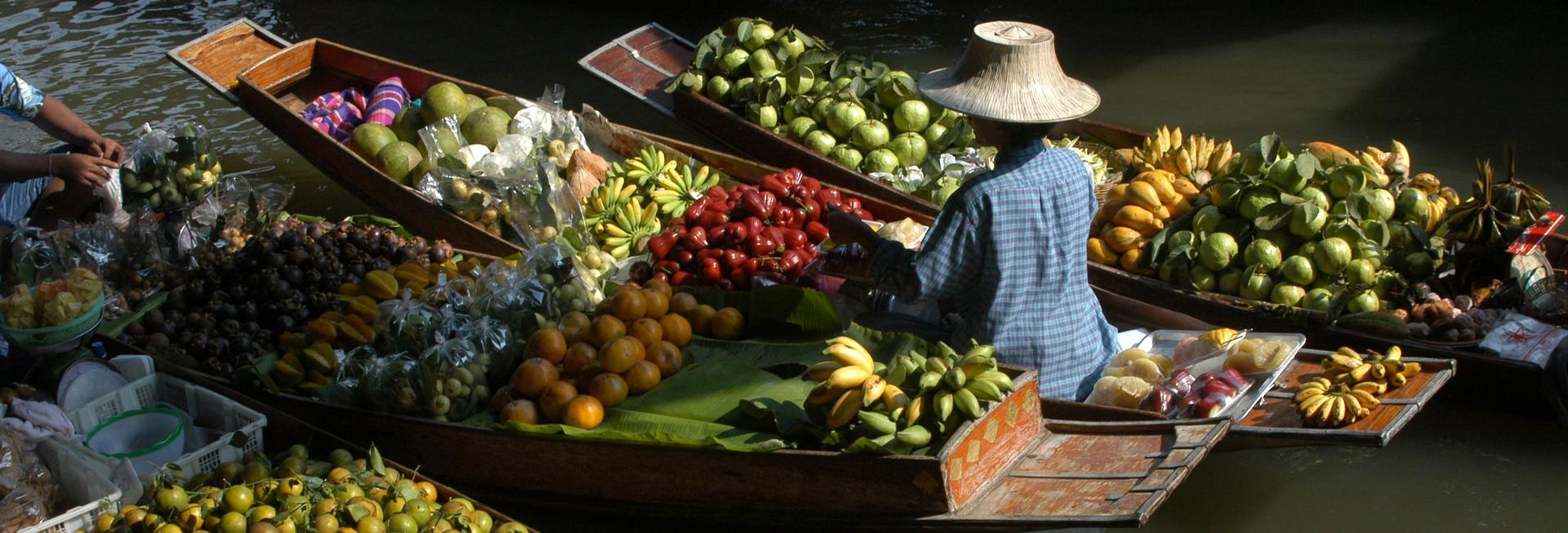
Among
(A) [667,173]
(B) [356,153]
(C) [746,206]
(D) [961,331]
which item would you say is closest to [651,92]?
(A) [667,173]

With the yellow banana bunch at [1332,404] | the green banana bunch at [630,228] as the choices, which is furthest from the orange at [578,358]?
the yellow banana bunch at [1332,404]

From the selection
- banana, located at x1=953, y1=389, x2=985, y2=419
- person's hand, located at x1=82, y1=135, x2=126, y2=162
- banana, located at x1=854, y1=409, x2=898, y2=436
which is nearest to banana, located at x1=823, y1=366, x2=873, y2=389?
banana, located at x1=854, y1=409, x2=898, y2=436

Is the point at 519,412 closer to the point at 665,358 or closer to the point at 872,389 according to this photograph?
the point at 665,358

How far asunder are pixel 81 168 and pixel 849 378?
10.7ft

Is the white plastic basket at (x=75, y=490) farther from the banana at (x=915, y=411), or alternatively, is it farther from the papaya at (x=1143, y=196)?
the papaya at (x=1143, y=196)

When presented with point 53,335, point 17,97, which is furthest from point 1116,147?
point 17,97

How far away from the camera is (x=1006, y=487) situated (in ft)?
9.54

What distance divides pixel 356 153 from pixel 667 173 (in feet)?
4.81

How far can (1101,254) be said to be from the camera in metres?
4.41

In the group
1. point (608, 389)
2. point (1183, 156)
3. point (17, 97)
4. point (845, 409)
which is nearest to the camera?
point (845, 409)

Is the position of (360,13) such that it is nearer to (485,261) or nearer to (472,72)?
(472,72)

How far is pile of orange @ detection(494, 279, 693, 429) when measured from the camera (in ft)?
10.6

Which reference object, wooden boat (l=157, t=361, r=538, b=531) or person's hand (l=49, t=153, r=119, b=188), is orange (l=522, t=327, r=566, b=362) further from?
person's hand (l=49, t=153, r=119, b=188)

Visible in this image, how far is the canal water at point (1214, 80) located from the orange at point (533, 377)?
53cm
